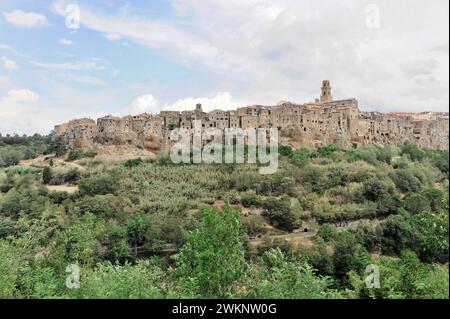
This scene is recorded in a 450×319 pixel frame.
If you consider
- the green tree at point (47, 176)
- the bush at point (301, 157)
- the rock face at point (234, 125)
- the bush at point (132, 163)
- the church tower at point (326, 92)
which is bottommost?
the green tree at point (47, 176)

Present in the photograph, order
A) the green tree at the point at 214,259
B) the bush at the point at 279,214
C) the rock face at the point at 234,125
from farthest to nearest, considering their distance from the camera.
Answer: the rock face at the point at 234,125, the bush at the point at 279,214, the green tree at the point at 214,259

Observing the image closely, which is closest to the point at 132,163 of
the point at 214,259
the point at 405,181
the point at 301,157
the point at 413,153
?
the point at 301,157

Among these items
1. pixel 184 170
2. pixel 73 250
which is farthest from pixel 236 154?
pixel 73 250

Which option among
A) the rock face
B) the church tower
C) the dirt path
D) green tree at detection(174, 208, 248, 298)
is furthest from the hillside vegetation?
the church tower

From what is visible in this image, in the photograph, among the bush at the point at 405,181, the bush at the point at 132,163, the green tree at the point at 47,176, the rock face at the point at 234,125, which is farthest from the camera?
the rock face at the point at 234,125

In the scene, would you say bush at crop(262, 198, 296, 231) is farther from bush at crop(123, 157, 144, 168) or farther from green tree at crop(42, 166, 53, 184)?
green tree at crop(42, 166, 53, 184)

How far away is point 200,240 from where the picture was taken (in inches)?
313

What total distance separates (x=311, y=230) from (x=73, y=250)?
48.5 feet

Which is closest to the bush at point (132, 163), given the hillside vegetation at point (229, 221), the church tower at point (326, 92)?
the hillside vegetation at point (229, 221)

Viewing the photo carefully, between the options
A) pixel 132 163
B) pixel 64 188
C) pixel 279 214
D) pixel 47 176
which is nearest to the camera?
pixel 279 214

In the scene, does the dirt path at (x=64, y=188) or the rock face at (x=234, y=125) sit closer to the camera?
the dirt path at (x=64, y=188)

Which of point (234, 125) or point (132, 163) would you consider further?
point (234, 125)

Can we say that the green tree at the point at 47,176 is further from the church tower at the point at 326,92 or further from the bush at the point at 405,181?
the church tower at the point at 326,92

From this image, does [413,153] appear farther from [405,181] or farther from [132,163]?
[132,163]
